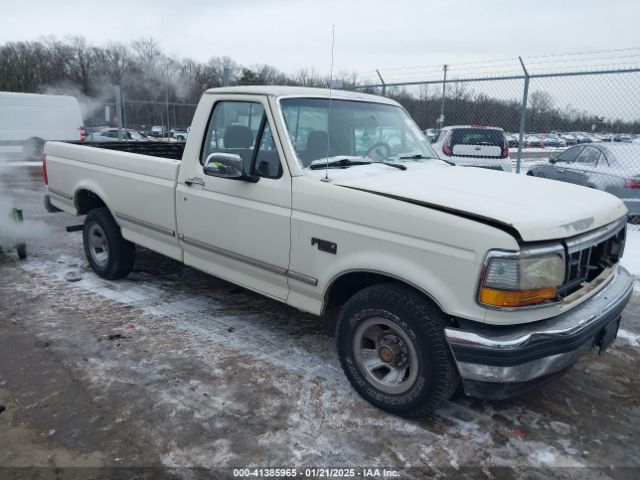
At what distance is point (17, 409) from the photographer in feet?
10.4

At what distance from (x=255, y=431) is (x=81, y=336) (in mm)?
2004

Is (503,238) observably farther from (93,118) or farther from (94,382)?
(93,118)

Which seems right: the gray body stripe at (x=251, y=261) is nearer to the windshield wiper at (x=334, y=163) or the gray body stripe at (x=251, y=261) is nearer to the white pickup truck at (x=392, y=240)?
the white pickup truck at (x=392, y=240)

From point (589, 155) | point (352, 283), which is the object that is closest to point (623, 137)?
point (589, 155)

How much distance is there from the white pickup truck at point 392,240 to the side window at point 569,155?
6584 mm

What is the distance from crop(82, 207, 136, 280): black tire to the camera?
209 inches

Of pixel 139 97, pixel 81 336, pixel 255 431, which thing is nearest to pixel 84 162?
pixel 81 336

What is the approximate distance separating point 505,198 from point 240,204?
6.13 ft

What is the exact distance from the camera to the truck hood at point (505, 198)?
2639 mm

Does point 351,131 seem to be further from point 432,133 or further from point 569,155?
point 432,133

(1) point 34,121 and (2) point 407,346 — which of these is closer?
(2) point 407,346

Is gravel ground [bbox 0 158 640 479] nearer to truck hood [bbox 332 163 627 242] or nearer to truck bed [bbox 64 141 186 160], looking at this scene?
truck hood [bbox 332 163 627 242]

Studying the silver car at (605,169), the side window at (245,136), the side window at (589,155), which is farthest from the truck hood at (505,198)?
the side window at (589,155)

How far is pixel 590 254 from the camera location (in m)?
3.15
